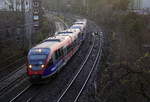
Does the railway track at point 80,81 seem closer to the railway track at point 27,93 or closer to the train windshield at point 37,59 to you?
the railway track at point 27,93

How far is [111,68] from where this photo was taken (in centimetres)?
2120

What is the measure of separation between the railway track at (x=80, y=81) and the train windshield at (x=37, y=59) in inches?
113

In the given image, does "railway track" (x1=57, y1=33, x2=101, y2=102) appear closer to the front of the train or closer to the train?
the train

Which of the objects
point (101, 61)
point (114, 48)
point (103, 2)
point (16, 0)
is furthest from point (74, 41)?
point (103, 2)

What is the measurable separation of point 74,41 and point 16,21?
49.2 feet

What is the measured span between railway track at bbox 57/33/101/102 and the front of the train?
2.35m

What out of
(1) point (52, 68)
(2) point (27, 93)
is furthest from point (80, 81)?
(2) point (27, 93)

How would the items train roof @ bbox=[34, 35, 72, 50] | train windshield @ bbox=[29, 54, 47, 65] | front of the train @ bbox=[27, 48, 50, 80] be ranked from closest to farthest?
front of the train @ bbox=[27, 48, 50, 80]
train windshield @ bbox=[29, 54, 47, 65]
train roof @ bbox=[34, 35, 72, 50]

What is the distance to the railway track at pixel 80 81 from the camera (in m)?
16.1

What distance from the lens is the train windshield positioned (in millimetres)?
17594

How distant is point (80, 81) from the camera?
1920 centimetres

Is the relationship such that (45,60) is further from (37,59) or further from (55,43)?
(55,43)

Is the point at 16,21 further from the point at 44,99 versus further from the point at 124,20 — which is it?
the point at 44,99

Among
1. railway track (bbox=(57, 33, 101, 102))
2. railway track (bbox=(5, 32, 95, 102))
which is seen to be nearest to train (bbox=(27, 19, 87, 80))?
railway track (bbox=(5, 32, 95, 102))
